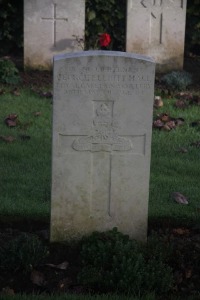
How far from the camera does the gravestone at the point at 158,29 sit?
11.7 m

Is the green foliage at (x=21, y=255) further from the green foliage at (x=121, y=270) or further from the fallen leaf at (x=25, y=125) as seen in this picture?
the fallen leaf at (x=25, y=125)

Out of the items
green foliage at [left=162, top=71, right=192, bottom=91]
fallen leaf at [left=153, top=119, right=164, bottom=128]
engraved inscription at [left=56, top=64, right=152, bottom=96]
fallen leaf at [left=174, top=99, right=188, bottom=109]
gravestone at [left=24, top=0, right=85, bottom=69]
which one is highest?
gravestone at [left=24, top=0, right=85, bottom=69]

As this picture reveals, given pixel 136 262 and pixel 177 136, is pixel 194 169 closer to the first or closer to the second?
pixel 177 136

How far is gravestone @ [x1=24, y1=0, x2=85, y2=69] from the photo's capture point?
11531 mm

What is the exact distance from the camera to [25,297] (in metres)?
4.50

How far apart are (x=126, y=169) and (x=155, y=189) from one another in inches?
52.5

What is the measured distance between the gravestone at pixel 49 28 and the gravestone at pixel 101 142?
660cm

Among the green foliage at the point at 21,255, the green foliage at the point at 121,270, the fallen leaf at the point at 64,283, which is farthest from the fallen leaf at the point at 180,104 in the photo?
the fallen leaf at the point at 64,283

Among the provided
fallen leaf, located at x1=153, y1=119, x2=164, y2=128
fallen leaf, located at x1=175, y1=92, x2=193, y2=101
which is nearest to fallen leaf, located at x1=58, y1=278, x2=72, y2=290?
fallen leaf, located at x1=153, y1=119, x2=164, y2=128

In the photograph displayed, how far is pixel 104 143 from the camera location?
17.1 ft

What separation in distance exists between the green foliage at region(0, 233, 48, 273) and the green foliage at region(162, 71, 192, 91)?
631 cm

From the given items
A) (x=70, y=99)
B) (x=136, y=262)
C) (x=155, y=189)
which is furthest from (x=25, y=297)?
(x=155, y=189)

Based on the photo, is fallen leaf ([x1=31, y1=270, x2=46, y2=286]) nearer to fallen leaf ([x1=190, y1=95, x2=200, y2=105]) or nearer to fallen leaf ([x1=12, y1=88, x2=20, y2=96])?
fallen leaf ([x1=12, y1=88, x2=20, y2=96])

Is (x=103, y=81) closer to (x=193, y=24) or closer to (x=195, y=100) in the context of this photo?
(x=195, y=100)
